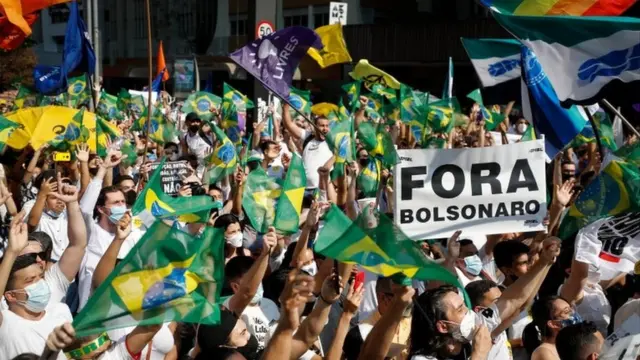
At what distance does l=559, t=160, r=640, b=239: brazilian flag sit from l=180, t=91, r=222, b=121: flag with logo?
9892 millimetres

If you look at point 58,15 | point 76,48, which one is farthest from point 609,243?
point 58,15

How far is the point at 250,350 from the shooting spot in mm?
5008

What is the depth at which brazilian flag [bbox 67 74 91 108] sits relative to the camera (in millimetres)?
16864

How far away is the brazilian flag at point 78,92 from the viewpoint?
16.9 metres

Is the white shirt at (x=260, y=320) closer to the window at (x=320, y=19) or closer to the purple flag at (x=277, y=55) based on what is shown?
the purple flag at (x=277, y=55)

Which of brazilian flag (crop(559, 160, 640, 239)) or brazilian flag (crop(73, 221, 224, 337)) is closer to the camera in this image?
brazilian flag (crop(73, 221, 224, 337))

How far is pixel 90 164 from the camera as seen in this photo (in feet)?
32.2

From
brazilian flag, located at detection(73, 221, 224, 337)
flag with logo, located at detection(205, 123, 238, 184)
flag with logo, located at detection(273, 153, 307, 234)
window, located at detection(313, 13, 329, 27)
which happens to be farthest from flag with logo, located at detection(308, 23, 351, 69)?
window, located at detection(313, 13, 329, 27)

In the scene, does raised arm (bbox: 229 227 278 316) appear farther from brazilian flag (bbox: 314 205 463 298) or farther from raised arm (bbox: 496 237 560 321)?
raised arm (bbox: 496 237 560 321)

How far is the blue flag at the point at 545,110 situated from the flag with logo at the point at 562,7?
76 centimetres

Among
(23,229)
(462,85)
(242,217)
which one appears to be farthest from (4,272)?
(462,85)

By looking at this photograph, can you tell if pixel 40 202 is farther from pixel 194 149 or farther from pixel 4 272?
pixel 194 149

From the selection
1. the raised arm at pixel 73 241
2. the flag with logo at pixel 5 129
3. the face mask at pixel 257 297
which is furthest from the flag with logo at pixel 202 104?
the face mask at pixel 257 297

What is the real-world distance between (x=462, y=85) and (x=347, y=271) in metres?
25.4
